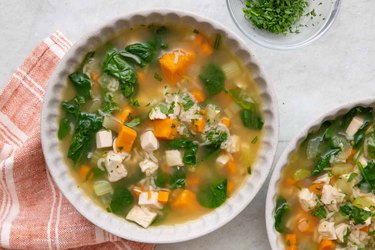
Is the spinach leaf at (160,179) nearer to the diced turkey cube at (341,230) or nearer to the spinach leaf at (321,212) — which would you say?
the spinach leaf at (321,212)

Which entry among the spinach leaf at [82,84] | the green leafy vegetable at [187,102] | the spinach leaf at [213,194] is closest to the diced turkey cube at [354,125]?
the spinach leaf at [213,194]

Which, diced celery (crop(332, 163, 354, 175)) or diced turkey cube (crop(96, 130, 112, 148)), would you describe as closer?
diced turkey cube (crop(96, 130, 112, 148))

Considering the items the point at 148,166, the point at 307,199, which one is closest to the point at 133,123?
the point at 148,166

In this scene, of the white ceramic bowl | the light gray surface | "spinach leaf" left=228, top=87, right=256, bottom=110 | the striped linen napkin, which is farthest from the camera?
the light gray surface

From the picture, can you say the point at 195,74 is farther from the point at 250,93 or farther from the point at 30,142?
the point at 30,142

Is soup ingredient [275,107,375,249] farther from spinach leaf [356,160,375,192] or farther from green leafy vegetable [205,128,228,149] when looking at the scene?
green leafy vegetable [205,128,228,149]

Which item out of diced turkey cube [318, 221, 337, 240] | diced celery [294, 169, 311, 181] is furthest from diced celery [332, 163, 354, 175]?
diced turkey cube [318, 221, 337, 240]

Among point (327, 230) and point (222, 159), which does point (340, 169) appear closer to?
point (327, 230)
